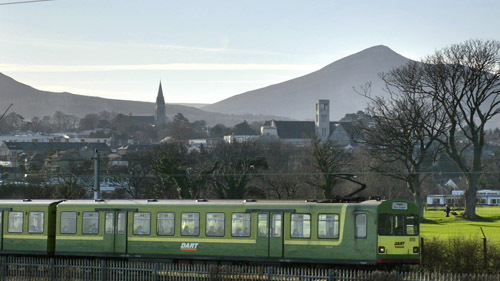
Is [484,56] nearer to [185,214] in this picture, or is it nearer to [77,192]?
[77,192]


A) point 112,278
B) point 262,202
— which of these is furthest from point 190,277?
point 262,202

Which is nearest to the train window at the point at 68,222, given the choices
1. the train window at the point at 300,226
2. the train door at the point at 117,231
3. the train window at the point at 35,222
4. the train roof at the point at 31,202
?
the train roof at the point at 31,202

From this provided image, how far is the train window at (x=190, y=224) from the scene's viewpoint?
3369 centimetres

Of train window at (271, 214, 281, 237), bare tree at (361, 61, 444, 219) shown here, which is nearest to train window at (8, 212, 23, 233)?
train window at (271, 214, 281, 237)

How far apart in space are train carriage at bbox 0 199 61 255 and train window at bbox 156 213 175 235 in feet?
19.0

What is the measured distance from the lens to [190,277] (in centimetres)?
2889

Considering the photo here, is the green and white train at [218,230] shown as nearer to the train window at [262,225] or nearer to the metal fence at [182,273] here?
the train window at [262,225]

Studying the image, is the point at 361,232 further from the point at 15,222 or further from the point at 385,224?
the point at 15,222

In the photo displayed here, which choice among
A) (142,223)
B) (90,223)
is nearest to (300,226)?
(142,223)

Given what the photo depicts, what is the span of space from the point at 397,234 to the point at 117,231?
41.6 ft

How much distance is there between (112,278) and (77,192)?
45514mm

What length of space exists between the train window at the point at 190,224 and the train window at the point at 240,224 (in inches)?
67.0

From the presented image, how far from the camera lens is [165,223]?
3431cm

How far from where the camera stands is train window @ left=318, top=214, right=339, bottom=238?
102ft
